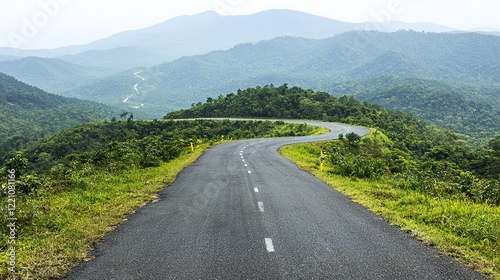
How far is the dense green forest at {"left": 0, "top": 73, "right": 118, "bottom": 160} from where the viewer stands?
12000 centimetres

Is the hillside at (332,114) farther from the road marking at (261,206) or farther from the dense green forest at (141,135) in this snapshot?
the road marking at (261,206)

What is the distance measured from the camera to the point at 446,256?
6980 millimetres

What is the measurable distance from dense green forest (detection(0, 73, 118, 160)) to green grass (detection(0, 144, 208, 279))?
Answer: 96.2 m

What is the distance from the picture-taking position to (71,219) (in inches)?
372

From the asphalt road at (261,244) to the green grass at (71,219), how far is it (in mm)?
415

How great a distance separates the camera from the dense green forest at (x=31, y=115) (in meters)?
120

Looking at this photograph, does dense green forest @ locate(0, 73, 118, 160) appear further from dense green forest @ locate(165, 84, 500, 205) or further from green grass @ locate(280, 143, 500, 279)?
green grass @ locate(280, 143, 500, 279)

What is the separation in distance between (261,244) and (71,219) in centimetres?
551

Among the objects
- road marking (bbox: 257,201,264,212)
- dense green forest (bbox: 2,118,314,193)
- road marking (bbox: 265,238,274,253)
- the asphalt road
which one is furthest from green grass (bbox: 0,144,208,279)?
dense green forest (bbox: 2,118,314,193)

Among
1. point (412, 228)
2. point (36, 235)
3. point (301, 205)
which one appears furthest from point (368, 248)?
point (36, 235)

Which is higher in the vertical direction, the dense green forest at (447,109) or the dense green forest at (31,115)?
the dense green forest at (31,115)

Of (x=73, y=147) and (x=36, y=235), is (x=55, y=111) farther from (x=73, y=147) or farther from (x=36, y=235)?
(x=36, y=235)

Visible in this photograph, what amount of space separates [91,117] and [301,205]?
159888 millimetres

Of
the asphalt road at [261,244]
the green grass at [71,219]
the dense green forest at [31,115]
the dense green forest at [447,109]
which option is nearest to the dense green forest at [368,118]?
the asphalt road at [261,244]
